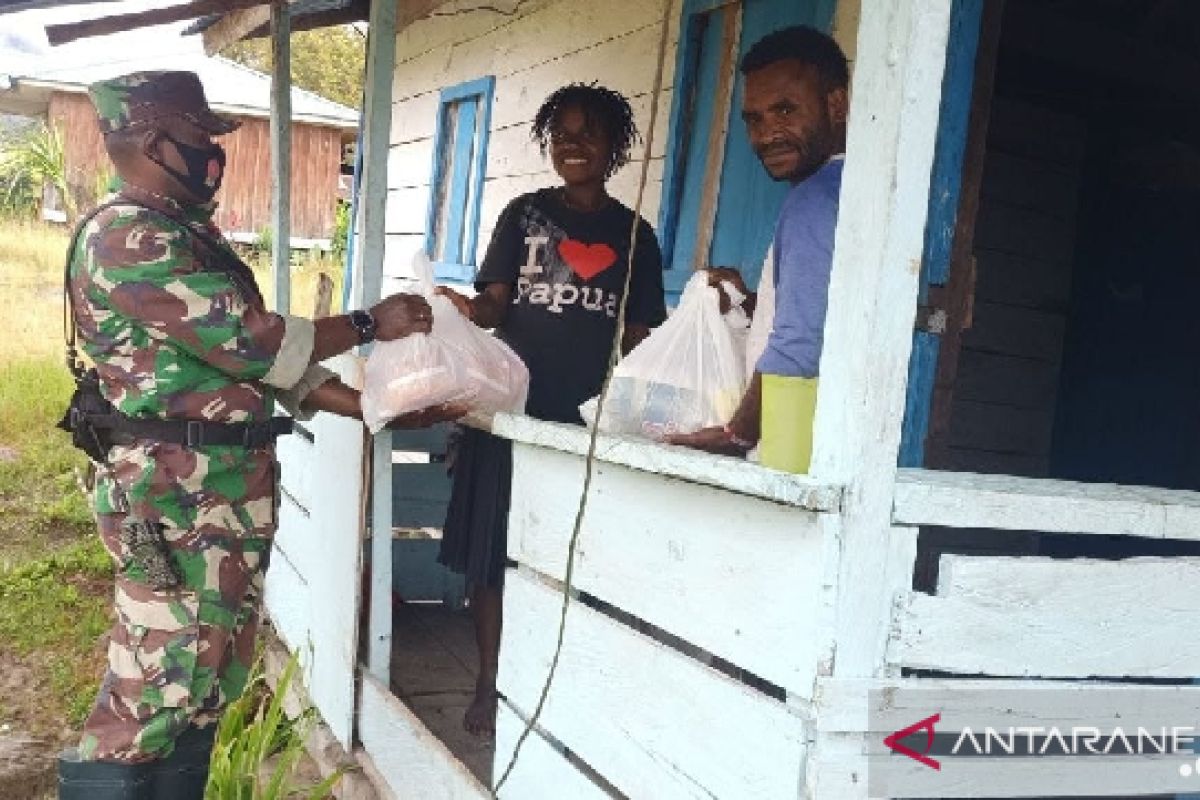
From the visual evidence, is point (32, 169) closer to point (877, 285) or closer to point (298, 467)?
point (298, 467)

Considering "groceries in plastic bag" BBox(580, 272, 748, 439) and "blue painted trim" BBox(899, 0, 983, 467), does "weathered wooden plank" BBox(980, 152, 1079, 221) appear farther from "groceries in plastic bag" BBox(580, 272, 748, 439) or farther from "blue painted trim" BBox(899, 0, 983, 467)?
"groceries in plastic bag" BBox(580, 272, 748, 439)

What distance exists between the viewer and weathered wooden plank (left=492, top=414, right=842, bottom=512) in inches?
64.4

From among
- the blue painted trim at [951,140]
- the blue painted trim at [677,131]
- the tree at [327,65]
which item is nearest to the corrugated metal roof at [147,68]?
the tree at [327,65]

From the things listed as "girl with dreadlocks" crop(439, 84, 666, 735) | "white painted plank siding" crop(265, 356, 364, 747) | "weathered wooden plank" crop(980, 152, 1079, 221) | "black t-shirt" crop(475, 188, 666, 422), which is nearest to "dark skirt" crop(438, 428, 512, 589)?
"girl with dreadlocks" crop(439, 84, 666, 735)

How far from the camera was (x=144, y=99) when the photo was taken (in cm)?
285

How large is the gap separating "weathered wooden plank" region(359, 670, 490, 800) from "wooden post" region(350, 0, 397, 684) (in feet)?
0.38

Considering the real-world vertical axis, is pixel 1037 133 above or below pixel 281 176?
above

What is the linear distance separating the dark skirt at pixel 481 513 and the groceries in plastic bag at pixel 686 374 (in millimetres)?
1270

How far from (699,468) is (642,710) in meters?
0.54

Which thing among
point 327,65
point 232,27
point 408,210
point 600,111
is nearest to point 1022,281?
point 600,111

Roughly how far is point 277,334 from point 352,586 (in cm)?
105

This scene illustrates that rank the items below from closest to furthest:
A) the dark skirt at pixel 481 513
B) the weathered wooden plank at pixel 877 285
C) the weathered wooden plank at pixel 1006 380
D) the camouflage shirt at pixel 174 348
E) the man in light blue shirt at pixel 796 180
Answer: the weathered wooden plank at pixel 877 285 < the man in light blue shirt at pixel 796 180 < the camouflage shirt at pixel 174 348 < the dark skirt at pixel 481 513 < the weathered wooden plank at pixel 1006 380

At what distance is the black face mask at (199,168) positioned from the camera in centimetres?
289

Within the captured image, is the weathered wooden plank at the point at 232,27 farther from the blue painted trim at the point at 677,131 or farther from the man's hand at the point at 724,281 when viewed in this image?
the man's hand at the point at 724,281
